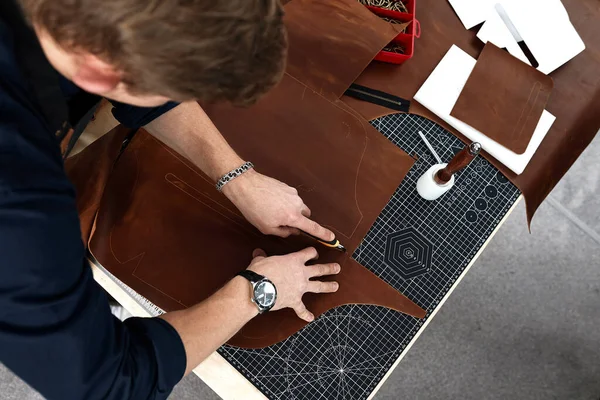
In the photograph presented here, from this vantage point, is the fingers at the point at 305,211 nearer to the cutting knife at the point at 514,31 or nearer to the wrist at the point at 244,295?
the wrist at the point at 244,295

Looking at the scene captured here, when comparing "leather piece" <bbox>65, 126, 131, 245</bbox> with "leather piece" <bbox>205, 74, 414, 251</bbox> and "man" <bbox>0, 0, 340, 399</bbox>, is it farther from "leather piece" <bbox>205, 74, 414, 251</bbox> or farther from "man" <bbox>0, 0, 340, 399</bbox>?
"leather piece" <bbox>205, 74, 414, 251</bbox>

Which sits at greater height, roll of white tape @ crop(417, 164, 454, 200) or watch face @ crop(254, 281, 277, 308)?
roll of white tape @ crop(417, 164, 454, 200)

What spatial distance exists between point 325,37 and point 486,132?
0.46m

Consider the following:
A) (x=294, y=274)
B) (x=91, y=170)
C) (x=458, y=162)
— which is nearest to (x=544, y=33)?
(x=458, y=162)

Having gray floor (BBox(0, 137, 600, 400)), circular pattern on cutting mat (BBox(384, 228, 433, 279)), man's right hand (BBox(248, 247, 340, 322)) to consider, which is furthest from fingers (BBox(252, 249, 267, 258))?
gray floor (BBox(0, 137, 600, 400))

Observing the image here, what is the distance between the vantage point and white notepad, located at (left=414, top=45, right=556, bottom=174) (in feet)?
3.75

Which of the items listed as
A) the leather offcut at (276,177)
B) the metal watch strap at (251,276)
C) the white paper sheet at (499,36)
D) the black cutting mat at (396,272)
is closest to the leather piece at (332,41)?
the leather offcut at (276,177)

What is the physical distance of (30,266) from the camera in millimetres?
665

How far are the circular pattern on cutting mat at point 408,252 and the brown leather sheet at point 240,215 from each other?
6 cm

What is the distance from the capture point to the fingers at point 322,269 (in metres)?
0.99

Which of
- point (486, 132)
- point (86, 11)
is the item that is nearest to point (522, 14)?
point (486, 132)

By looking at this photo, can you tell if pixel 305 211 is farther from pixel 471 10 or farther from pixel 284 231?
pixel 471 10

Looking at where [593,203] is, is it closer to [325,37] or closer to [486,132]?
[486,132]

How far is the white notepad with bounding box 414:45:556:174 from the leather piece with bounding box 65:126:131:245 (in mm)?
726
